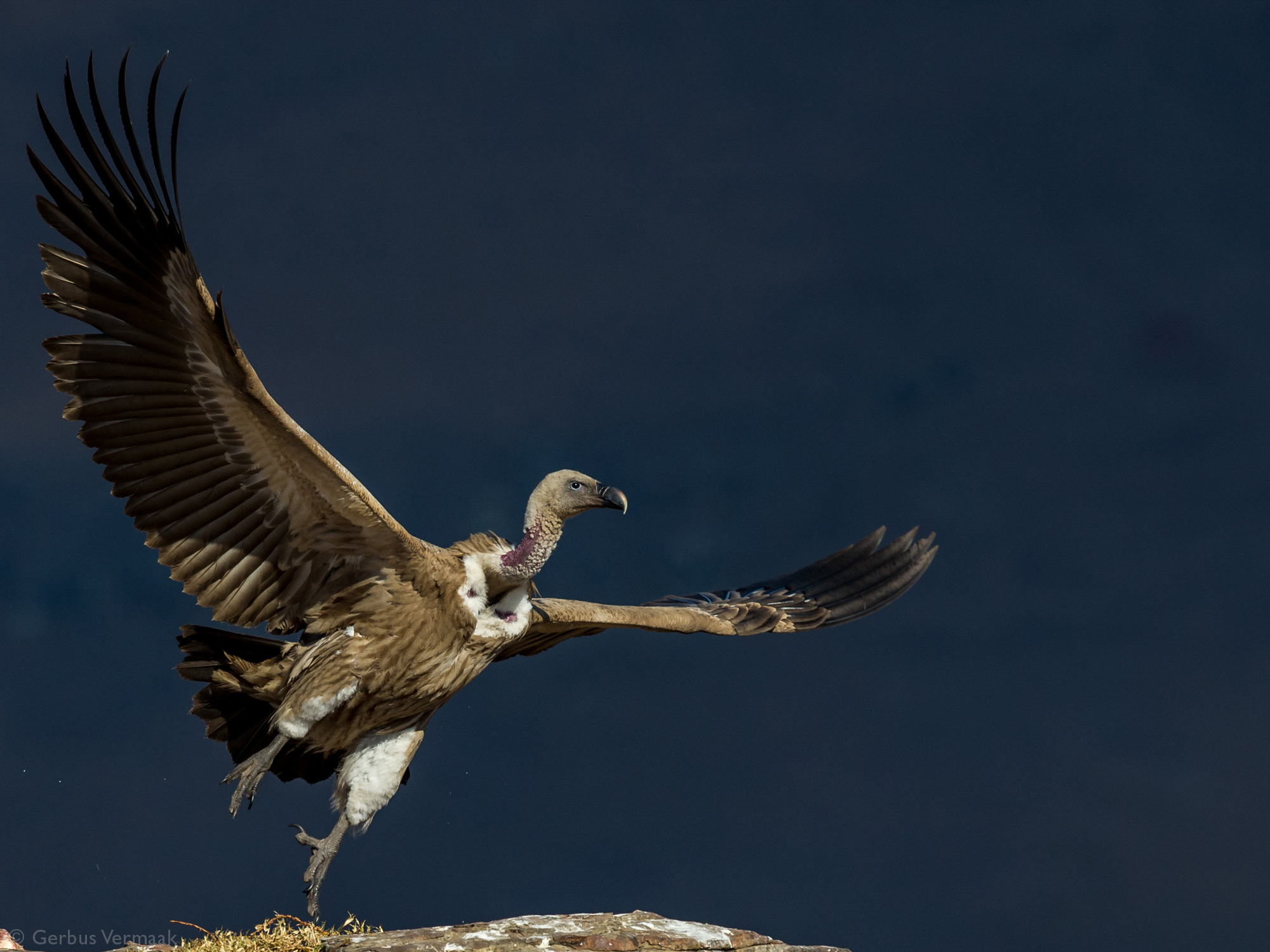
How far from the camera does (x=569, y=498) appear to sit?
820 centimetres

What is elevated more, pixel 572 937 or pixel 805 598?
pixel 805 598

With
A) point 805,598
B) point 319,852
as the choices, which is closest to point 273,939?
point 319,852

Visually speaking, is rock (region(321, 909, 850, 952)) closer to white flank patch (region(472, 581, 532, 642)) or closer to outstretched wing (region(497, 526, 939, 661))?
white flank patch (region(472, 581, 532, 642))

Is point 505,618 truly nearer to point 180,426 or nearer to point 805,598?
point 180,426

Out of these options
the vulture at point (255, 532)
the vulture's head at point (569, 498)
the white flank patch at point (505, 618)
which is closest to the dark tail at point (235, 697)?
the vulture at point (255, 532)

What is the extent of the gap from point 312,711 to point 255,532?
3.89ft

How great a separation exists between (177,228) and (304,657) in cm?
267

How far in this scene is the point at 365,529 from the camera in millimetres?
7707

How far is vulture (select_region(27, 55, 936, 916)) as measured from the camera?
746cm

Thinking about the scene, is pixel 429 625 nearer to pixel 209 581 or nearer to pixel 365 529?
pixel 365 529

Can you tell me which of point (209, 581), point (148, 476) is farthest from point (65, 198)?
point (209, 581)

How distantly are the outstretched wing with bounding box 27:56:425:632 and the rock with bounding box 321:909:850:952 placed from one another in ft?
6.86

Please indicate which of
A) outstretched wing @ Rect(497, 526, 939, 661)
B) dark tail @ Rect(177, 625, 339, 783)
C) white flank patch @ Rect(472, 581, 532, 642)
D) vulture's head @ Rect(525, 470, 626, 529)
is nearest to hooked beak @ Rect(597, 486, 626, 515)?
vulture's head @ Rect(525, 470, 626, 529)

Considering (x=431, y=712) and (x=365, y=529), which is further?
(x=431, y=712)
